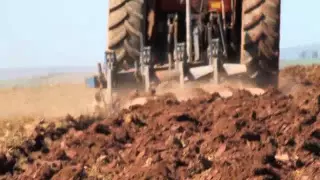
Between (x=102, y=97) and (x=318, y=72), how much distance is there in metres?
8.21

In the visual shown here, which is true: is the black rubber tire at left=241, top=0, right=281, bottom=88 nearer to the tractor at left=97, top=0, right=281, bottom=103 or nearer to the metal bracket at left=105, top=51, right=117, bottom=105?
the tractor at left=97, top=0, right=281, bottom=103

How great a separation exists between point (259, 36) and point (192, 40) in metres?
1.02

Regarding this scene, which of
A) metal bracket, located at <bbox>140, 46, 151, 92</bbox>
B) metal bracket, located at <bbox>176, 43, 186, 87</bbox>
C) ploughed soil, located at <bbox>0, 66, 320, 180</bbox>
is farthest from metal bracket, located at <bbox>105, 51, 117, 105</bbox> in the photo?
ploughed soil, located at <bbox>0, 66, 320, 180</bbox>

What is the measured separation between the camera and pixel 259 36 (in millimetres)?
9805

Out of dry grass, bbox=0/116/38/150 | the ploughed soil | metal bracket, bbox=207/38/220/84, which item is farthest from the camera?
metal bracket, bbox=207/38/220/84

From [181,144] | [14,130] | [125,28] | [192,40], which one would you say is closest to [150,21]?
[192,40]

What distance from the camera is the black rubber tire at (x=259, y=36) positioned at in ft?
32.2

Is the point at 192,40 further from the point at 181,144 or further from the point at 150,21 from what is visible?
the point at 181,144

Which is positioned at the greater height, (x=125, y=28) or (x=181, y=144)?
(x=125, y=28)

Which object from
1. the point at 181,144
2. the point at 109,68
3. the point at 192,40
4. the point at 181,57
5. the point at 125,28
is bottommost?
the point at 181,144

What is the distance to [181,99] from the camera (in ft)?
28.8

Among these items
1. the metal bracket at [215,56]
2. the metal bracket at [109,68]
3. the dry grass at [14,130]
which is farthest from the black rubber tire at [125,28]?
the dry grass at [14,130]

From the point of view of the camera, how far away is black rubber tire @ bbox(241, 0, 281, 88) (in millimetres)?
9812

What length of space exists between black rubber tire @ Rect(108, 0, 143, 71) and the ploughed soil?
5.80 ft
